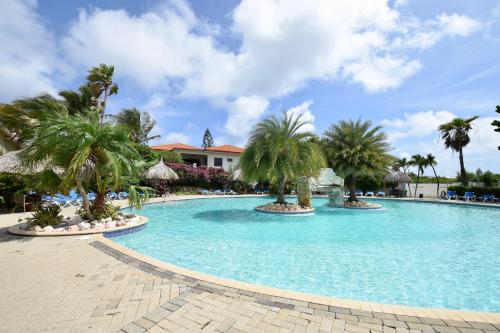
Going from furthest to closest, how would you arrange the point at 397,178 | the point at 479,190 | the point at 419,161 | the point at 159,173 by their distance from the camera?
the point at 419,161, the point at 397,178, the point at 479,190, the point at 159,173

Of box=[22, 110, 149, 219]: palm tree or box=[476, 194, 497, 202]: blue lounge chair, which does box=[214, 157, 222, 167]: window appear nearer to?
box=[476, 194, 497, 202]: blue lounge chair

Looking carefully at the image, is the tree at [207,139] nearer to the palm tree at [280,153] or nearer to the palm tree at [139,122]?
the palm tree at [139,122]

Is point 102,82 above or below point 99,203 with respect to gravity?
above

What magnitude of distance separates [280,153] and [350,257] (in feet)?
32.0

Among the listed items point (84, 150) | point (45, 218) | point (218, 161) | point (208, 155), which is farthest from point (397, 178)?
point (45, 218)

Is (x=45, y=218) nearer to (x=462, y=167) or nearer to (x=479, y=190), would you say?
(x=479, y=190)

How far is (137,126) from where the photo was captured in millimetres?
33719

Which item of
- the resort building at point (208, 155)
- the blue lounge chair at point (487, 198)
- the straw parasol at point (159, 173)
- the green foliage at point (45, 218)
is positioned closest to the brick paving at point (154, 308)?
the green foliage at point (45, 218)

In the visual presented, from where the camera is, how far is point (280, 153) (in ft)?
54.0

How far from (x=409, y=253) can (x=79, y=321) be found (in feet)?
26.7

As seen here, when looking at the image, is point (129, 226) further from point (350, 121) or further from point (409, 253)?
point (350, 121)

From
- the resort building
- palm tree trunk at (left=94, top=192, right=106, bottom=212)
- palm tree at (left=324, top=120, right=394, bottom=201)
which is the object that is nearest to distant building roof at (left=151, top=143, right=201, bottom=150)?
the resort building

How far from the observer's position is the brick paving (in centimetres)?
316

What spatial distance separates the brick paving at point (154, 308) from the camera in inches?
124
